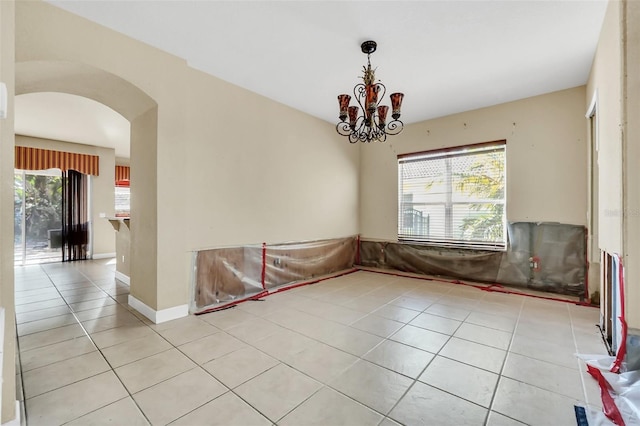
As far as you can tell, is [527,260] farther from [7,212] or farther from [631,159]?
[7,212]

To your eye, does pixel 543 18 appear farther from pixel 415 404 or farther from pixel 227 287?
pixel 227 287

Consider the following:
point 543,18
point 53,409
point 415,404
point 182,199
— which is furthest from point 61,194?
point 543,18

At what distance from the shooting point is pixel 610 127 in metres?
2.28

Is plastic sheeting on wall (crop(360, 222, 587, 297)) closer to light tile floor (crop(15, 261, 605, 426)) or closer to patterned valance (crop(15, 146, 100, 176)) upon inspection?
light tile floor (crop(15, 261, 605, 426))

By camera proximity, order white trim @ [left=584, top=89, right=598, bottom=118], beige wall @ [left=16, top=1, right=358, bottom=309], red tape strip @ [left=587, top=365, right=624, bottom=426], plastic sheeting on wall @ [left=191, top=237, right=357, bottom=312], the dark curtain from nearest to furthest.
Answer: red tape strip @ [left=587, top=365, right=624, bottom=426]
beige wall @ [left=16, top=1, right=358, bottom=309]
white trim @ [left=584, top=89, right=598, bottom=118]
plastic sheeting on wall @ [left=191, top=237, right=357, bottom=312]
the dark curtain

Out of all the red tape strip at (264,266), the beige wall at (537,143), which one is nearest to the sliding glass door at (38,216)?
the red tape strip at (264,266)

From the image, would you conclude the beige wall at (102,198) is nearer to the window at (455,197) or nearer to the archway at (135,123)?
the archway at (135,123)

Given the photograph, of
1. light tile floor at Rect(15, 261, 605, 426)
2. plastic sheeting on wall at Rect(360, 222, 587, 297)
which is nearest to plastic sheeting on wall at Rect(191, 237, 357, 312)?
light tile floor at Rect(15, 261, 605, 426)

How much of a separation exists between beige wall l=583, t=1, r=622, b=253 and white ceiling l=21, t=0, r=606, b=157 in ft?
0.92

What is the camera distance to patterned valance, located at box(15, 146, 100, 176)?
5922 mm

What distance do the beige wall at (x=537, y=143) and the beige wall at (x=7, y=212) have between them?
5111mm

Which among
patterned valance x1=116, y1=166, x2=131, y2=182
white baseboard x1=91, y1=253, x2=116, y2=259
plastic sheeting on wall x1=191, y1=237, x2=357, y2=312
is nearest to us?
plastic sheeting on wall x1=191, y1=237, x2=357, y2=312

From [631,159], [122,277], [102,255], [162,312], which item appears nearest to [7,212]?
[162,312]

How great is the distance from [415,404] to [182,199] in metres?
2.92
